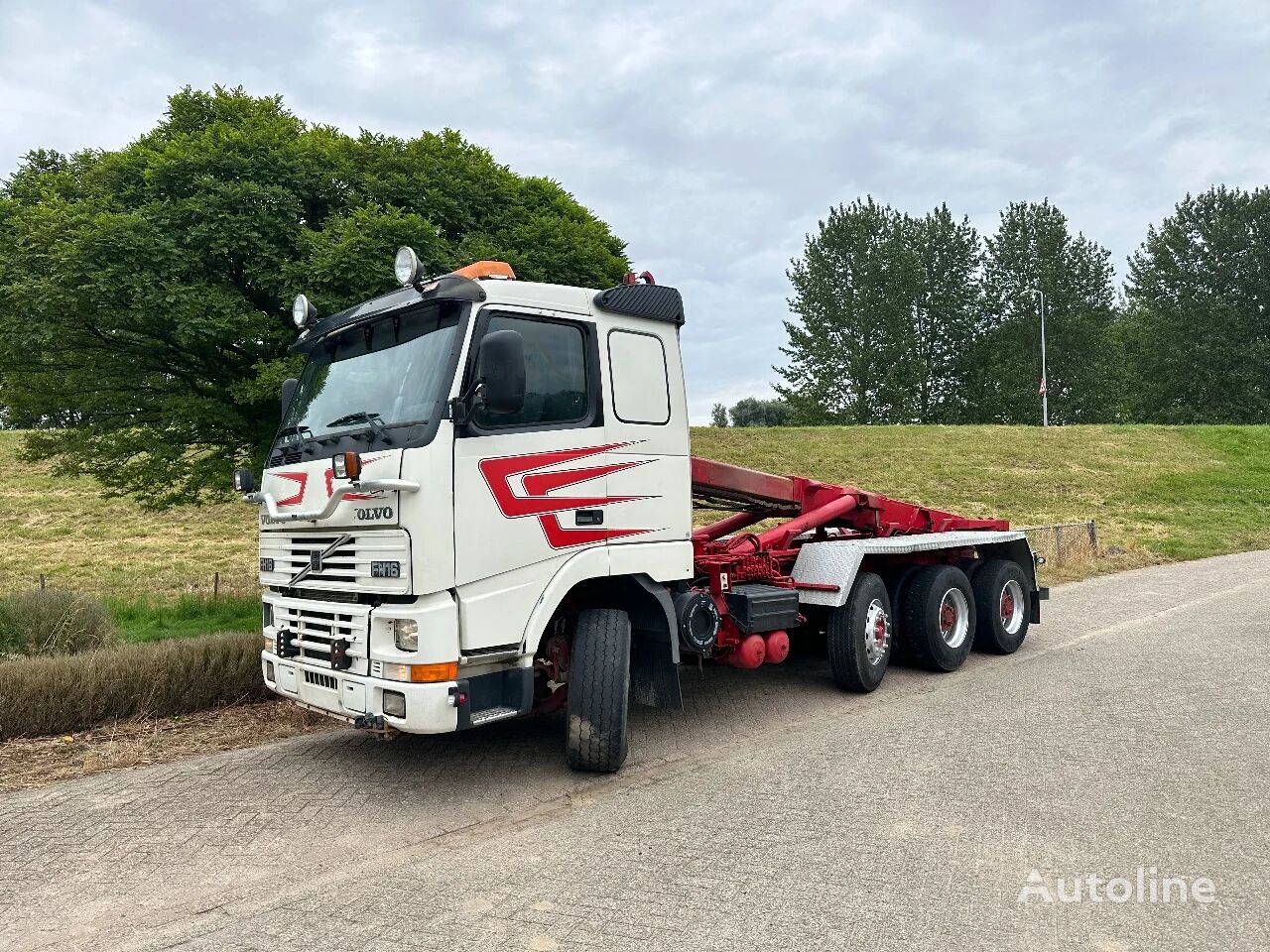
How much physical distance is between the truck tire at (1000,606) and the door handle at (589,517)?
4.90m

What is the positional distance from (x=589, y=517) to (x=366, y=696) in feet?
5.19

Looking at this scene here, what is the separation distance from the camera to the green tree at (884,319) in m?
50.5

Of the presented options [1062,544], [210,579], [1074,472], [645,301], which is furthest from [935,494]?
[645,301]

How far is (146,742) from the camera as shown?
6070 millimetres

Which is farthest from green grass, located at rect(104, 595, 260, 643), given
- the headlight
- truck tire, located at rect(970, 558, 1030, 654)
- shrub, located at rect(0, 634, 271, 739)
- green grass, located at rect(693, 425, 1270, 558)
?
green grass, located at rect(693, 425, 1270, 558)

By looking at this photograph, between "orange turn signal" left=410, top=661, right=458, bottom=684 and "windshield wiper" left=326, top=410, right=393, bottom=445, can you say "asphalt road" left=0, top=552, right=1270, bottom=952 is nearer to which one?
"orange turn signal" left=410, top=661, right=458, bottom=684

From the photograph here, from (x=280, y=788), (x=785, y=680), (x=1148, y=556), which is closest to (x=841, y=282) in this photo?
(x=1148, y=556)

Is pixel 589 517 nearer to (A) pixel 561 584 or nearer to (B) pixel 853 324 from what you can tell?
(A) pixel 561 584

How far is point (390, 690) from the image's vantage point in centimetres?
462

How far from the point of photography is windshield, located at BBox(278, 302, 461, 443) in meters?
4.91

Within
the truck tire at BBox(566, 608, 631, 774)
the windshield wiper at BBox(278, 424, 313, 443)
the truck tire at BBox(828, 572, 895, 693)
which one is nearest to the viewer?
the truck tire at BBox(566, 608, 631, 774)

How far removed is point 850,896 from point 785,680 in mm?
4215

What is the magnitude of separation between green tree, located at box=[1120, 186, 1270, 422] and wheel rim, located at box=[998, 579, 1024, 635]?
51813mm

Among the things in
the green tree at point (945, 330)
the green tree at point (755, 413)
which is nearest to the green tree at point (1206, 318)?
the green tree at point (945, 330)
